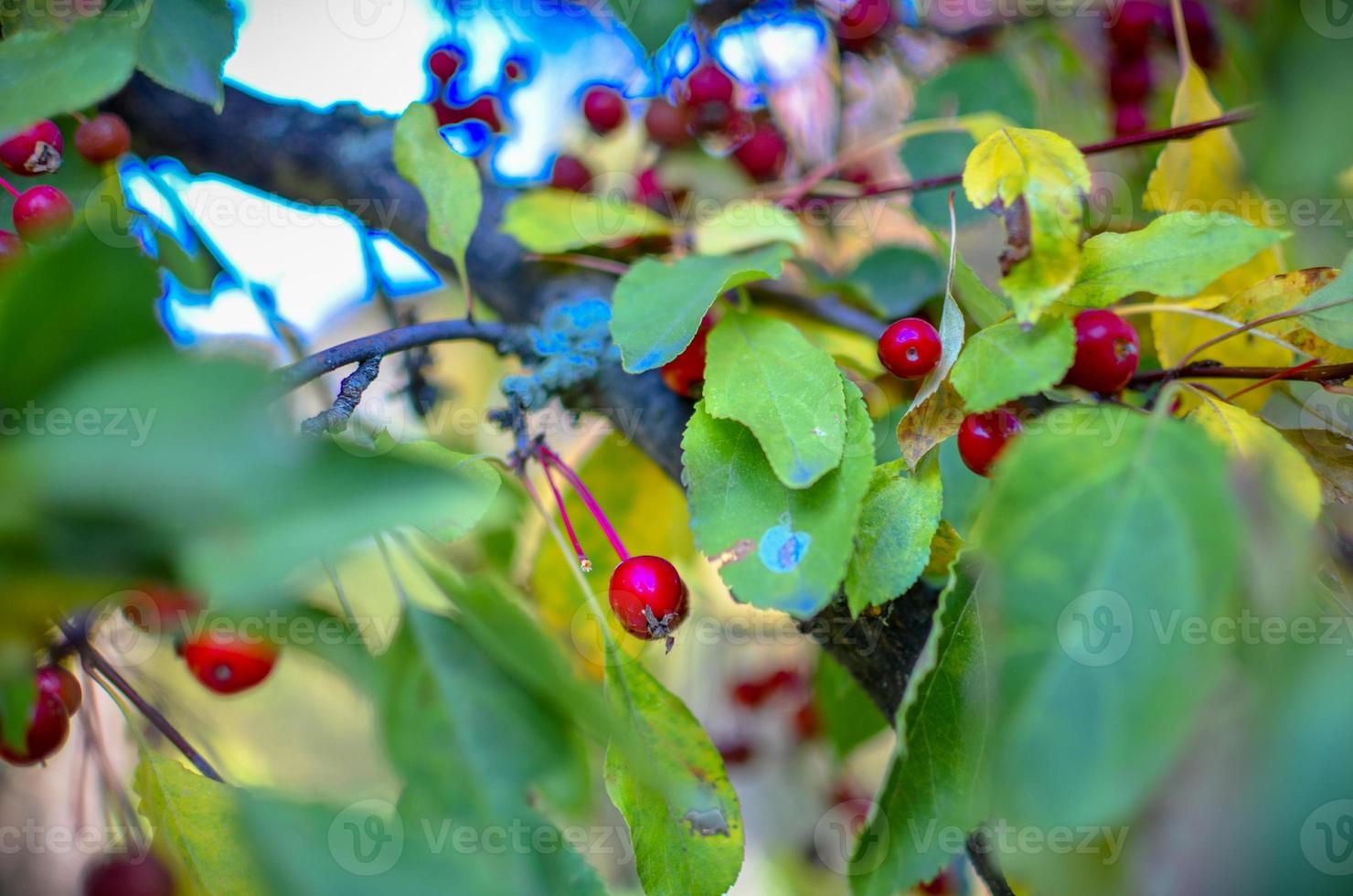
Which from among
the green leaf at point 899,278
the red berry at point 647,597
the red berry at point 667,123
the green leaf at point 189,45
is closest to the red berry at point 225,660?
the red berry at point 647,597

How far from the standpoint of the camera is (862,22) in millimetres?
1225

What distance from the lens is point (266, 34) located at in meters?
1.14

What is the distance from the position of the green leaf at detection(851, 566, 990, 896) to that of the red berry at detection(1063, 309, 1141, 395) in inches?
7.3

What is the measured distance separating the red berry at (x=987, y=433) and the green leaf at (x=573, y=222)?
41 cm

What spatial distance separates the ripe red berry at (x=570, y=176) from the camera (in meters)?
1.21

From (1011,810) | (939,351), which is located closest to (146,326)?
(1011,810)

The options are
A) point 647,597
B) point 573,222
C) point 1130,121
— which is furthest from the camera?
point 1130,121

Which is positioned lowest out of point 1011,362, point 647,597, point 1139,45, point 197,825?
point 197,825

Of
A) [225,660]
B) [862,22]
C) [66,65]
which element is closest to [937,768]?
[225,660]

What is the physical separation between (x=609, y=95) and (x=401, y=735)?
1.03 meters

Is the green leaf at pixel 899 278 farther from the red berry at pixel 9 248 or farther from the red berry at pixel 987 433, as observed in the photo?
the red berry at pixel 9 248

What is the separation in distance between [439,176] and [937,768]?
58 centimetres

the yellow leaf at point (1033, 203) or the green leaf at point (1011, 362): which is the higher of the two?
the yellow leaf at point (1033, 203)

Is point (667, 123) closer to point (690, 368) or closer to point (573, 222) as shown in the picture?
point (573, 222)
